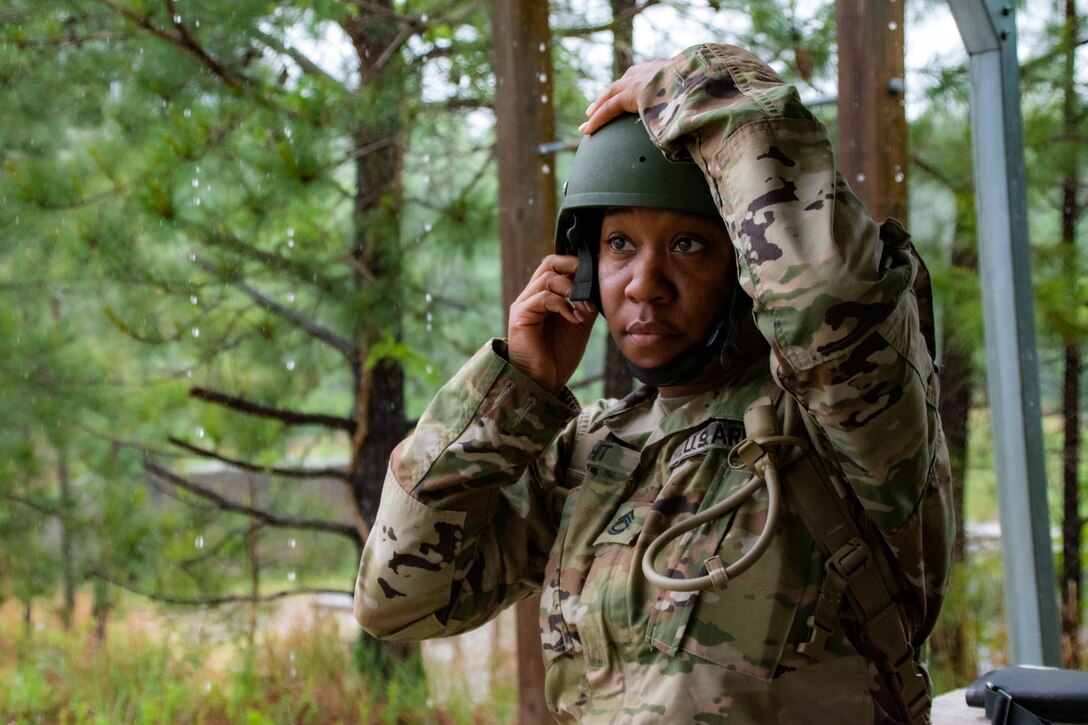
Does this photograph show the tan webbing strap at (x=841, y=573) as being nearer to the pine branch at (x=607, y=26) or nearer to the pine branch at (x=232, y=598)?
the pine branch at (x=607, y=26)

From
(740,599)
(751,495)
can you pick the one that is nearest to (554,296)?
(751,495)

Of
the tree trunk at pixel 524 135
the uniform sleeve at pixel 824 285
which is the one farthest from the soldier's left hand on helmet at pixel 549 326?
the tree trunk at pixel 524 135

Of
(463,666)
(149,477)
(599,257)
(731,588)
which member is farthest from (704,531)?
(149,477)

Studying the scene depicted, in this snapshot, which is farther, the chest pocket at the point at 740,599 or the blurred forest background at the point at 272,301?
the blurred forest background at the point at 272,301

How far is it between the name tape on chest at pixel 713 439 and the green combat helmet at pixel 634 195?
0.09 m

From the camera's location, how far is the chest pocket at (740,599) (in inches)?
57.2

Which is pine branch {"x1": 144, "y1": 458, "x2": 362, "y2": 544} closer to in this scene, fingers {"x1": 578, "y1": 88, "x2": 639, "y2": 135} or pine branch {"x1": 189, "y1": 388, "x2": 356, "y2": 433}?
pine branch {"x1": 189, "y1": 388, "x2": 356, "y2": 433}

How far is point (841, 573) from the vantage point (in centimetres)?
147

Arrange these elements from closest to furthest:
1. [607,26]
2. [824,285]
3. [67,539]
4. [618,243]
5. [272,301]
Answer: [824,285] → [618,243] → [607,26] → [272,301] → [67,539]

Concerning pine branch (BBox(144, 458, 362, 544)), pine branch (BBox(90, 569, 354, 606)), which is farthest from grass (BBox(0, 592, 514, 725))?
pine branch (BBox(144, 458, 362, 544))

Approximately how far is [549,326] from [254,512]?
12.8 ft

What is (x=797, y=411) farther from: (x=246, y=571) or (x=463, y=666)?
(x=246, y=571)

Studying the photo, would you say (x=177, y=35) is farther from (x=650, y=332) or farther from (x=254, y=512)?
(x=650, y=332)

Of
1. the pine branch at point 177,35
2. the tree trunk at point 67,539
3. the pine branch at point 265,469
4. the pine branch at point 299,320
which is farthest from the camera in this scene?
the tree trunk at point 67,539
